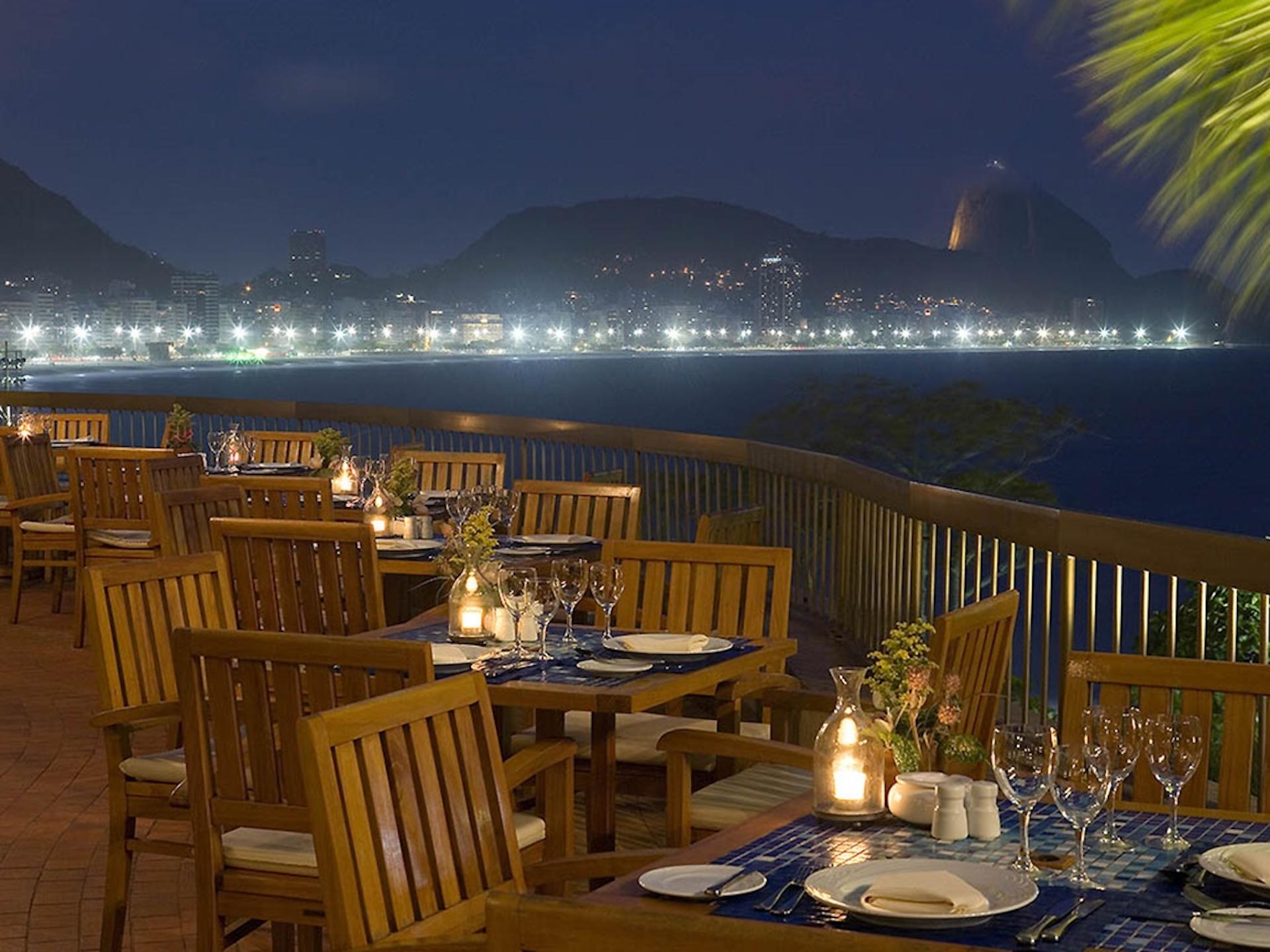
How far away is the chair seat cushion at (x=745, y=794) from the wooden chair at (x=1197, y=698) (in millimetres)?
757

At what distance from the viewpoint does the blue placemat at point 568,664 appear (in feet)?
13.3

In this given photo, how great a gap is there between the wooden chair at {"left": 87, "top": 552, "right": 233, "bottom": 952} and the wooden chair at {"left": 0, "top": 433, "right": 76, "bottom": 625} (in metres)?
4.89

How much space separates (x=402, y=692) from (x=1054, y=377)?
121m

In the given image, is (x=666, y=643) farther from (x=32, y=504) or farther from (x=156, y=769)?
(x=32, y=504)

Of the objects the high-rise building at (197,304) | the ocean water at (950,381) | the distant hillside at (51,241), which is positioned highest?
the distant hillside at (51,241)

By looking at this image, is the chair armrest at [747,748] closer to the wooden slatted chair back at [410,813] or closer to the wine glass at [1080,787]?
the wooden slatted chair back at [410,813]

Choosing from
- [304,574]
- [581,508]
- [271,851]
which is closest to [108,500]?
[581,508]

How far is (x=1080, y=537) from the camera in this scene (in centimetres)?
471

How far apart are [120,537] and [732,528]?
3767mm

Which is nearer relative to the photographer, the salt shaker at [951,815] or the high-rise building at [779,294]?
the salt shaker at [951,815]

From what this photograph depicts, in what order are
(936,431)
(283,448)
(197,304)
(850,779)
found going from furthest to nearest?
(197,304)
(936,431)
(283,448)
(850,779)

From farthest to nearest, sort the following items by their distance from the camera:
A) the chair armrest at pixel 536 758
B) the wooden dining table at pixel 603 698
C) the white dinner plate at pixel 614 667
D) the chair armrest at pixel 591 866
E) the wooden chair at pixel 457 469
Result: the wooden chair at pixel 457 469, the white dinner plate at pixel 614 667, the wooden dining table at pixel 603 698, the chair armrest at pixel 536 758, the chair armrest at pixel 591 866

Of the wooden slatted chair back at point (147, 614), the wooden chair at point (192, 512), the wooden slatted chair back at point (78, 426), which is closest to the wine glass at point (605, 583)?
the wooden slatted chair back at point (147, 614)

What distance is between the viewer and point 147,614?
427 cm
